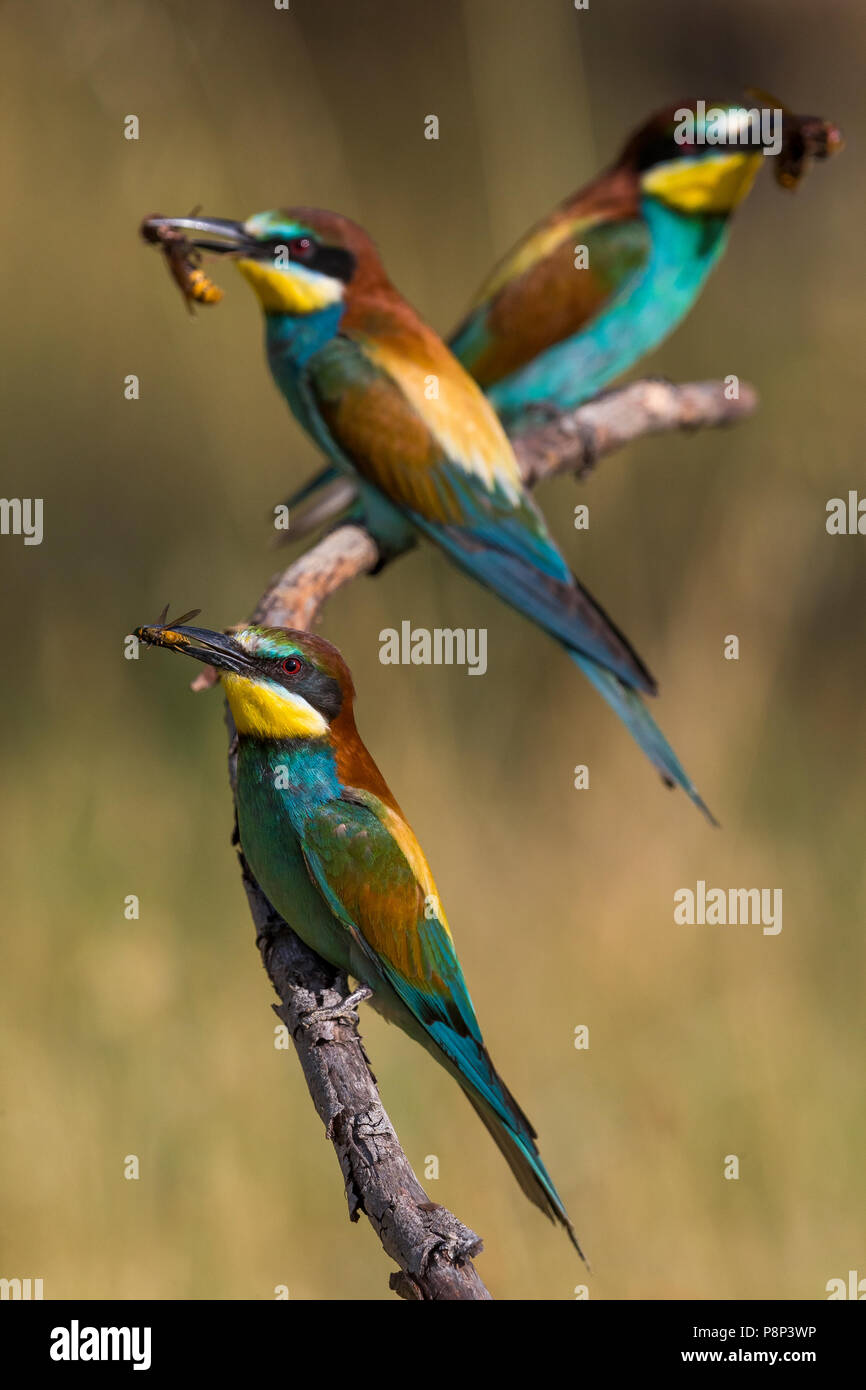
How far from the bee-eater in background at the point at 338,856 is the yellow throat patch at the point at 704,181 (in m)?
2.02

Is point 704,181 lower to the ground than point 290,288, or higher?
higher

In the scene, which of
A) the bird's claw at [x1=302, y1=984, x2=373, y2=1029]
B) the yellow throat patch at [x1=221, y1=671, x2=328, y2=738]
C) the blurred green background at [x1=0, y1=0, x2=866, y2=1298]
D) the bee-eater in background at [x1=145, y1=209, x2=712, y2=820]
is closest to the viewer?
the bird's claw at [x1=302, y1=984, x2=373, y2=1029]

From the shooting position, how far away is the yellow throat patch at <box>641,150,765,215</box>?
305cm

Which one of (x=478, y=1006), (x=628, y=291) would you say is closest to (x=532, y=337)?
(x=628, y=291)

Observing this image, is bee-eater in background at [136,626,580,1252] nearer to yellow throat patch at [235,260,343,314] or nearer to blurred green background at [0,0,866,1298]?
blurred green background at [0,0,866,1298]

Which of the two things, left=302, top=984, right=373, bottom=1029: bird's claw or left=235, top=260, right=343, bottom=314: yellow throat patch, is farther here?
left=235, top=260, right=343, bottom=314: yellow throat patch

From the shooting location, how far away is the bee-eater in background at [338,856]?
1.48 m

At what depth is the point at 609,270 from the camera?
10.2ft

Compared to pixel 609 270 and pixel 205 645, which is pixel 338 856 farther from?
pixel 609 270

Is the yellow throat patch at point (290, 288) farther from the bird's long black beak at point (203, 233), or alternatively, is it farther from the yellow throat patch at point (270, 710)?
the yellow throat patch at point (270, 710)

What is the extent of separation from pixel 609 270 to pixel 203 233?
1.14 metres

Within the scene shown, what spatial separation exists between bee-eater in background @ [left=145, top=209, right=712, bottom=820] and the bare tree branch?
146 mm

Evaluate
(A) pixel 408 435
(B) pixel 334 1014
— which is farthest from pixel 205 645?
(A) pixel 408 435

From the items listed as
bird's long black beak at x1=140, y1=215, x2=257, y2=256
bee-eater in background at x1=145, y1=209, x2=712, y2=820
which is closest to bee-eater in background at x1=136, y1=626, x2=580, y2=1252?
bee-eater in background at x1=145, y1=209, x2=712, y2=820
